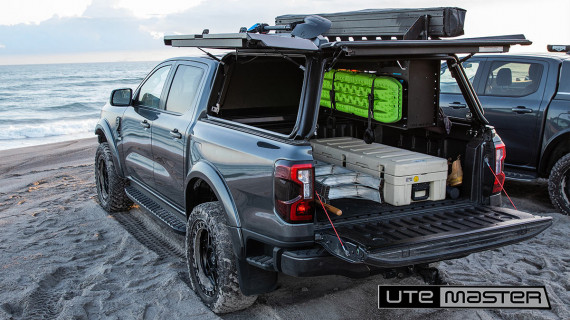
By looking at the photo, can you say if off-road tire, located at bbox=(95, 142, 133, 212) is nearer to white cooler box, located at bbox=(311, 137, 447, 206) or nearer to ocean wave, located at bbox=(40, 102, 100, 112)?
white cooler box, located at bbox=(311, 137, 447, 206)

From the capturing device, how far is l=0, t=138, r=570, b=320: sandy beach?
4137 mm

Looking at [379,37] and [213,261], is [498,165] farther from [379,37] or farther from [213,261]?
[213,261]

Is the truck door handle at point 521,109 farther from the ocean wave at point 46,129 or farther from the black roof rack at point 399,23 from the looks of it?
the ocean wave at point 46,129

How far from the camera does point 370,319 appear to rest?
4.00 m

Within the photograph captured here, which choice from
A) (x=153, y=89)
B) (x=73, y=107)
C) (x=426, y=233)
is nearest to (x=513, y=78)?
(x=426, y=233)

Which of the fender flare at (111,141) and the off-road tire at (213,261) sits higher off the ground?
the fender flare at (111,141)

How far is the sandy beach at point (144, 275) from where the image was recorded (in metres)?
4.14

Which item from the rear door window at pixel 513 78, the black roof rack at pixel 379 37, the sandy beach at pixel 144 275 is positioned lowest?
the sandy beach at pixel 144 275

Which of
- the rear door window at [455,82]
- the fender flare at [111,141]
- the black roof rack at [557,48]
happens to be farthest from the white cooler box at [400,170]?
the black roof rack at [557,48]

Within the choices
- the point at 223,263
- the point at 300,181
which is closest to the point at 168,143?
the point at 223,263

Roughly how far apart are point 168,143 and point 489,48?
2.67 metres

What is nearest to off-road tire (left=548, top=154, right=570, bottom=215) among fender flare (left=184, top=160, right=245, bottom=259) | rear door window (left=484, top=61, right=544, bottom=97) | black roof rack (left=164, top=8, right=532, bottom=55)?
rear door window (left=484, top=61, right=544, bottom=97)
